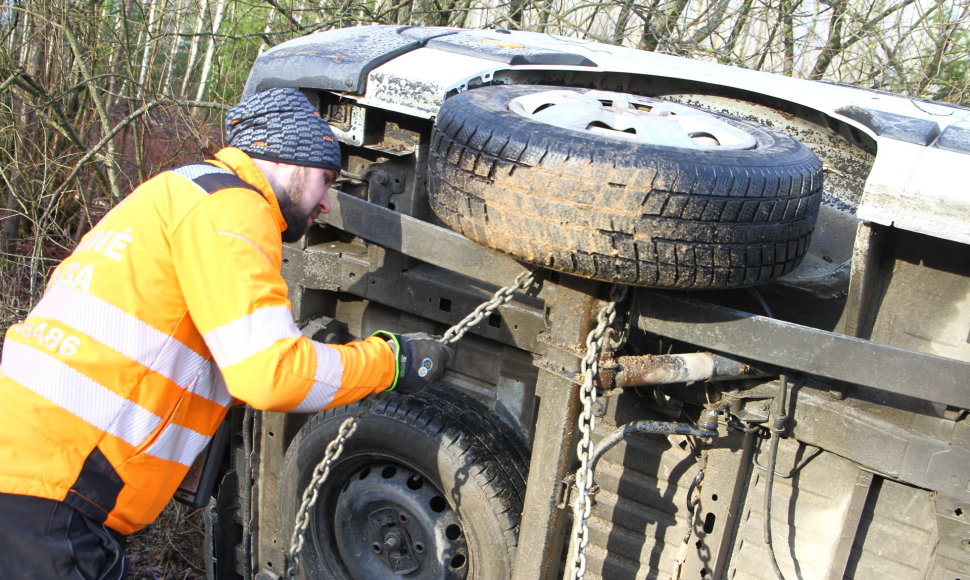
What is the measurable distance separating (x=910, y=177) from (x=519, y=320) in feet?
4.13

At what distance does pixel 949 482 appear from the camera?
229 cm

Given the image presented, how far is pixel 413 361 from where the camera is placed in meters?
2.38

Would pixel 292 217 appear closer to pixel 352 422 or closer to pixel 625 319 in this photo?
pixel 352 422

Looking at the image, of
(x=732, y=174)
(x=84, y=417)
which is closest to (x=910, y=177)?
(x=732, y=174)

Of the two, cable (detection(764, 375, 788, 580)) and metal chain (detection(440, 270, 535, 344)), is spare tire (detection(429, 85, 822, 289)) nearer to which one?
metal chain (detection(440, 270, 535, 344))

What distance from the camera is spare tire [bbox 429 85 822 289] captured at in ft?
6.30

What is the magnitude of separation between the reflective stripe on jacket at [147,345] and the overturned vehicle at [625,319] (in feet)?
1.77

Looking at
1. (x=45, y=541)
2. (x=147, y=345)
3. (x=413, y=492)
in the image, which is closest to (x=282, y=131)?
(x=147, y=345)

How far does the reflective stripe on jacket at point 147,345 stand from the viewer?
2.05m

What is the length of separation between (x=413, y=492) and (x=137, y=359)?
1.20 metres

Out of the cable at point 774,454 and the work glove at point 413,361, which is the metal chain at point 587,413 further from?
the cable at point 774,454

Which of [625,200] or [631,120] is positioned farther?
[631,120]

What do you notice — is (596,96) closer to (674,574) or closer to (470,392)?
(470,392)

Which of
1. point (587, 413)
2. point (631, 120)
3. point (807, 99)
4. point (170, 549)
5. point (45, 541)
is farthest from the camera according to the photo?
point (170, 549)
